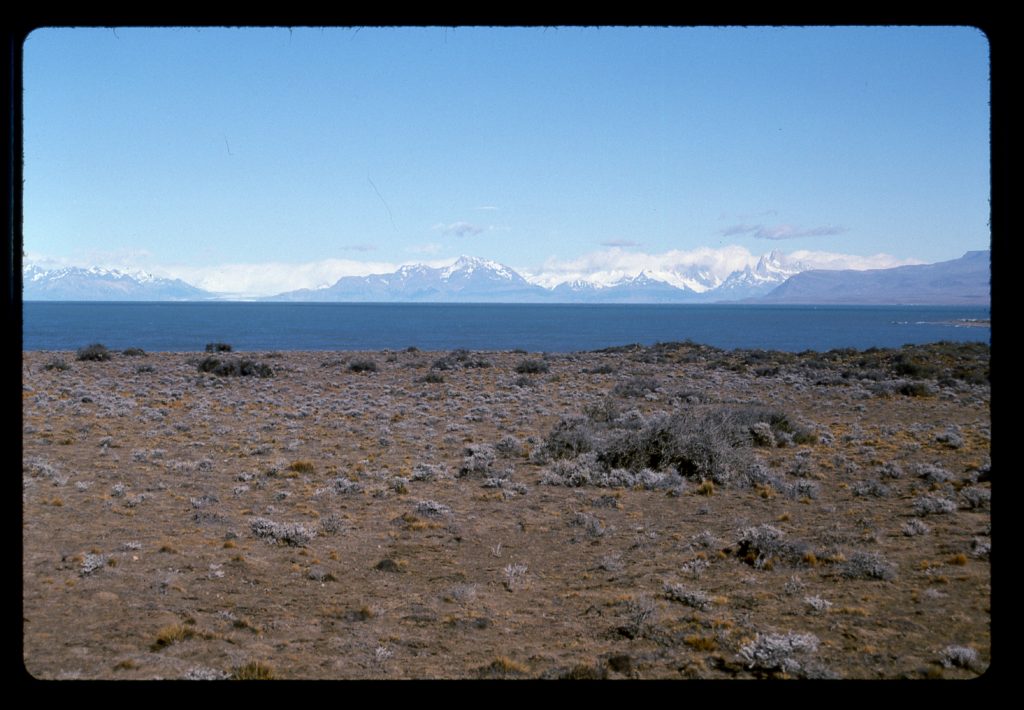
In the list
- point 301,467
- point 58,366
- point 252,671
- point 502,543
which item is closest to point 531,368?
point 301,467

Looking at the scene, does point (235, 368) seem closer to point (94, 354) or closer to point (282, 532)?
point (94, 354)

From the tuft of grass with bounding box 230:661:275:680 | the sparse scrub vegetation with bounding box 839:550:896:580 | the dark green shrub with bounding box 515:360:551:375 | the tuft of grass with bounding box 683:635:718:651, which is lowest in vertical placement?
the tuft of grass with bounding box 683:635:718:651

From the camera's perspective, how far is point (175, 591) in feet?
19.2

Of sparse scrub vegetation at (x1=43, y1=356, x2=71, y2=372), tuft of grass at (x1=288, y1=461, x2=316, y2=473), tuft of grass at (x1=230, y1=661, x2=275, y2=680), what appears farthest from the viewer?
sparse scrub vegetation at (x1=43, y1=356, x2=71, y2=372)

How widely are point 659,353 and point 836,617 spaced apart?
3137 cm

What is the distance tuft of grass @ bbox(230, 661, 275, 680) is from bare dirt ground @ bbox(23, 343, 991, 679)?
0.08ft

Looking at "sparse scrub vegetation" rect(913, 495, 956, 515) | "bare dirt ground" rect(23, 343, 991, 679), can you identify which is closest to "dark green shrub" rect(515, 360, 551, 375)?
"bare dirt ground" rect(23, 343, 991, 679)

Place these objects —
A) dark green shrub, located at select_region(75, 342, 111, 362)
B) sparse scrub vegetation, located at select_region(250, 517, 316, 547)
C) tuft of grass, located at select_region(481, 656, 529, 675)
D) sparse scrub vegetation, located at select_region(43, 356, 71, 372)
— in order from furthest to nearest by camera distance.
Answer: dark green shrub, located at select_region(75, 342, 111, 362) → sparse scrub vegetation, located at select_region(43, 356, 71, 372) → sparse scrub vegetation, located at select_region(250, 517, 316, 547) → tuft of grass, located at select_region(481, 656, 529, 675)

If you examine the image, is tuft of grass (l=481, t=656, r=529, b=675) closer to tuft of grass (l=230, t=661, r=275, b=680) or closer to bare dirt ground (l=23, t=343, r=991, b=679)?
bare dirt ground (l=23, t=343, r=991, b=679)

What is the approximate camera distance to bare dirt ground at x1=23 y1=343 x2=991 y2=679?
4.74m

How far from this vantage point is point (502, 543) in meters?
7.83

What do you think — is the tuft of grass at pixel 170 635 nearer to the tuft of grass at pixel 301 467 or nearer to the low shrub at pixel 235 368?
the tuft of grass at pixel 301 467

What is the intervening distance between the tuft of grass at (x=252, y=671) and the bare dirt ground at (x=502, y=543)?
2 centimetres
